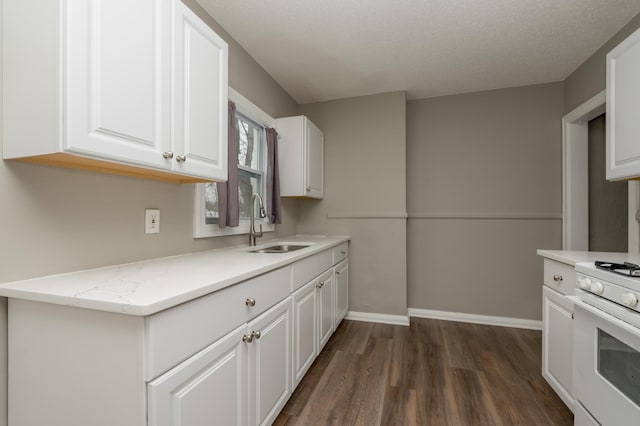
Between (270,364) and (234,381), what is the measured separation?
0.30m

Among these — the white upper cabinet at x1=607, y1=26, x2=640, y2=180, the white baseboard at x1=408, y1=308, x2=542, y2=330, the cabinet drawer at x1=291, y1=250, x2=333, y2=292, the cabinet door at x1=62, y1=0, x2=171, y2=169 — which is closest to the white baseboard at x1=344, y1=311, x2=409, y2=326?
the white baseboard at x1=408, y1=308, x2=542, y2=330

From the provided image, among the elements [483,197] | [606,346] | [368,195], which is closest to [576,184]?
[483,197]

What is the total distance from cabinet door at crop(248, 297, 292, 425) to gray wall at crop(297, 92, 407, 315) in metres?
1.67

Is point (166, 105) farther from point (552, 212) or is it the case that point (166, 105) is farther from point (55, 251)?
point (552, 212)

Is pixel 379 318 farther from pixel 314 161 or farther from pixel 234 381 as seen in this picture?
pixel 234 381

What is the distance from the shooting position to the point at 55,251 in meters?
1.10

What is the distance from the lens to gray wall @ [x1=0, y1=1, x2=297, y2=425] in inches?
38.9

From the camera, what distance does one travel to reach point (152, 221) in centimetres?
150

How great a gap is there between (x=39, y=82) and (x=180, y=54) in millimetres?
529

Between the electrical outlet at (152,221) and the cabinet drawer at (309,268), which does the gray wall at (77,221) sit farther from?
the cabinet drawer at (309,268)

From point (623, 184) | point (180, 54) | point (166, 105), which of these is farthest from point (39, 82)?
point (623, 184)

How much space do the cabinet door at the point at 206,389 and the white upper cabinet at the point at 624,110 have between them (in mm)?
2122

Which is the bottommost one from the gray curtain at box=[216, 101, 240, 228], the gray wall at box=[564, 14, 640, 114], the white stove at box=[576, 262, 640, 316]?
the white stove at box=[576, 262, 640, 316]

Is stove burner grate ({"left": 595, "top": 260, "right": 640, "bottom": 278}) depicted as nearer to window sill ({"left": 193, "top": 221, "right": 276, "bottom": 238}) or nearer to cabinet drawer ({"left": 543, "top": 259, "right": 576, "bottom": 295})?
cabinet drawer ({"left": 543, "top": 259, "right": 576, "bottom": 295})
